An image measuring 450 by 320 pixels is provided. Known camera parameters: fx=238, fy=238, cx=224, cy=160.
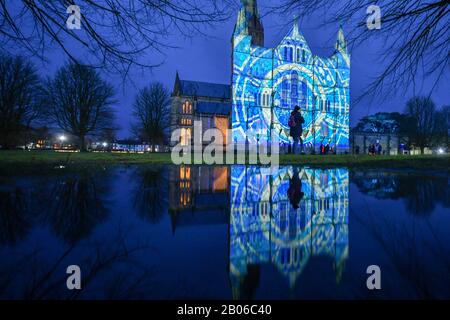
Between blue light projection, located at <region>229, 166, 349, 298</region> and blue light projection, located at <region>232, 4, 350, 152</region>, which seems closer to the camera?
blue light projection, located at <region>229, 166, 349, 298</region>

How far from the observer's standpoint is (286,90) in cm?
3791

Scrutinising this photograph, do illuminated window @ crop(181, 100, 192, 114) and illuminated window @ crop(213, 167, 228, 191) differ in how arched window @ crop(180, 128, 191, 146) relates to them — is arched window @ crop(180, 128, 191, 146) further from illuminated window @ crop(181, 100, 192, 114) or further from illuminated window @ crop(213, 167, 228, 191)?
illuminated window @ crop(213, 167, 228, 191)

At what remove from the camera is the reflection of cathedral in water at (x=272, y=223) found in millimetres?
1280

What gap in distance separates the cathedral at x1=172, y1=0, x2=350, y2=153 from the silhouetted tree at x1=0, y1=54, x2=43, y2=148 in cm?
1896

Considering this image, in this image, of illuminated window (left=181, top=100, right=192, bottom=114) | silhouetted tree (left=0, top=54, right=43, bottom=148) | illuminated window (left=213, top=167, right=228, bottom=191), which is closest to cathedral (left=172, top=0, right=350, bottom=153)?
illuminated window (left=181, top=100, right=192, bottom=114)

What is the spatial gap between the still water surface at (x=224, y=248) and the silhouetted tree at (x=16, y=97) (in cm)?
2698

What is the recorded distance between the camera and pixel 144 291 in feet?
3.42

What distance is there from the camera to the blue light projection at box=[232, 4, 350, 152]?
113 ft
